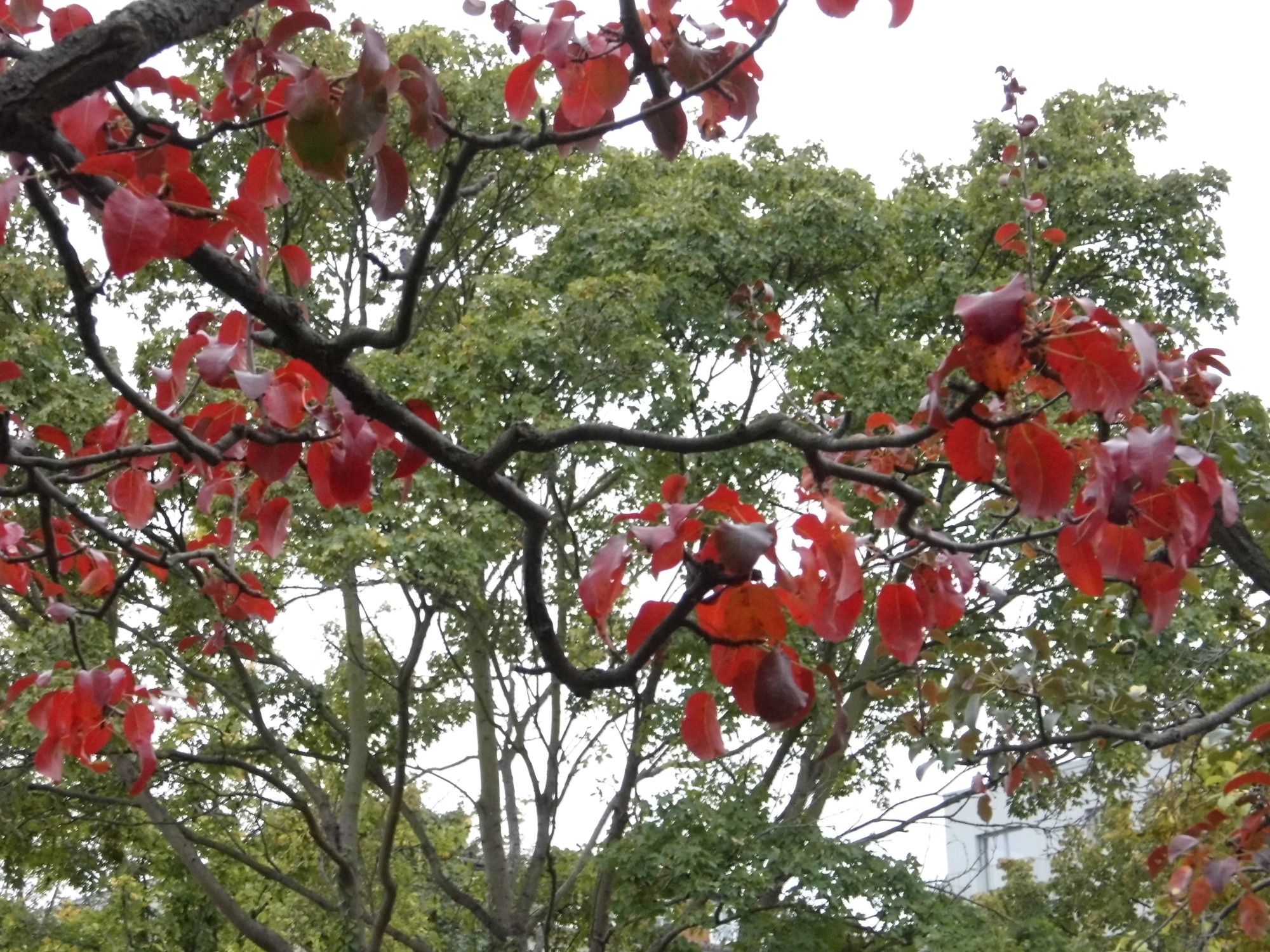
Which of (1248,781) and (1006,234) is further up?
(1006,234)

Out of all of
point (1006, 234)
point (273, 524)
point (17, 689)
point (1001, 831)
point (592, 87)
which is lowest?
point (17, 689)

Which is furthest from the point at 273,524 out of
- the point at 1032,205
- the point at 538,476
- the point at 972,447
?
the point at 538,476

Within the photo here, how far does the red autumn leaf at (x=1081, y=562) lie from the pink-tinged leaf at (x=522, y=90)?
28.6 inches

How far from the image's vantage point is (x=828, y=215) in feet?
25.2

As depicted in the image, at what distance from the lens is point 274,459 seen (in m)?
1.57

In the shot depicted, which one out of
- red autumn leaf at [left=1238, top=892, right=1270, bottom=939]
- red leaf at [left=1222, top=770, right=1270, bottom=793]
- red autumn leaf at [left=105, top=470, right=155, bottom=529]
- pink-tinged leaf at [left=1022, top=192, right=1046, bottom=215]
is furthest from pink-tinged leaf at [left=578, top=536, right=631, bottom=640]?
red autumn leaf at [left=1238, top=892, right=1270, bottom=939]

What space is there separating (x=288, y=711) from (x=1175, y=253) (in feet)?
21.4

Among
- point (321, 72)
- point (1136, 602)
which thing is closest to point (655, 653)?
point (321, 72)

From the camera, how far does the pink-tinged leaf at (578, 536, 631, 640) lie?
1.16 metres

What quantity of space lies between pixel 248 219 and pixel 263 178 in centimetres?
14

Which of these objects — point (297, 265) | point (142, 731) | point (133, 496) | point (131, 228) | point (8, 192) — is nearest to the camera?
point (131, 228)

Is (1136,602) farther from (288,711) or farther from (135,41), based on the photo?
(288,711)

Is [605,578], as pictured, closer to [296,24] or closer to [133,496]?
[296,24]

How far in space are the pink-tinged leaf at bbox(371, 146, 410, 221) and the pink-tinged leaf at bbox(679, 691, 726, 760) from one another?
60 cm
